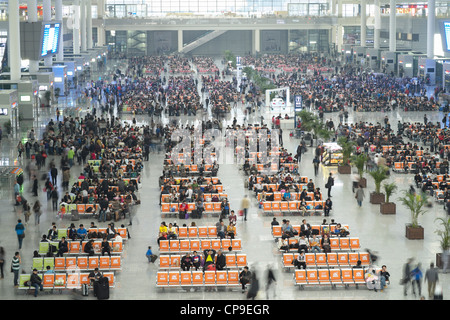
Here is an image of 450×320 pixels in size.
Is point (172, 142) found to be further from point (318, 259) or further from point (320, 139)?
point (318, 259)

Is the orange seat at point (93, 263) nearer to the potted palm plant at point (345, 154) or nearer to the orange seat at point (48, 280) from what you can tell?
the orange seat at point (48, 280)

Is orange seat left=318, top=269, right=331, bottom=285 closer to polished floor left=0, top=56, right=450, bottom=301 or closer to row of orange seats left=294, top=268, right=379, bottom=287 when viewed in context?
row of orange seats left=294, top=268, right=379, bottom=287

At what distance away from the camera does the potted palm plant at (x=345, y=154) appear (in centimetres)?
3117

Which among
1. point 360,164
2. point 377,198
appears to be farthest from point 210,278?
point 360,164

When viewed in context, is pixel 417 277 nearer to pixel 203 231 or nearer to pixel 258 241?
pixel 258 241

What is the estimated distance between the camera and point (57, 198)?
25688mm

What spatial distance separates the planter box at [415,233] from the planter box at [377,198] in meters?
4.67

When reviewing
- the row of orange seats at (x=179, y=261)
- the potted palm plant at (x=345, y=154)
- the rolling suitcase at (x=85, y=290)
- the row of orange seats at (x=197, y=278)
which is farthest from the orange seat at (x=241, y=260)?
the potted palm plant at (x=345, y=154)

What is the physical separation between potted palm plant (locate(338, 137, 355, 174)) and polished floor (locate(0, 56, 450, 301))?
501 millimetres

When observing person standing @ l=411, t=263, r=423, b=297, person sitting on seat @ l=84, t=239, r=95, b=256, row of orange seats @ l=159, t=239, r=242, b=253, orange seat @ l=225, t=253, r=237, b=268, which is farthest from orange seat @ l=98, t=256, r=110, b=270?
person standing @ l=411, t=263, r=423, b=297

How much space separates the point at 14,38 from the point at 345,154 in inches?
1021

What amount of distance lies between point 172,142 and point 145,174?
4.89 metres
